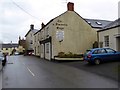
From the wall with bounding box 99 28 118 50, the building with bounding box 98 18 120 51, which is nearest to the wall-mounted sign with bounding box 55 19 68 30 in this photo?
the building with bounding box 98 18 120 51

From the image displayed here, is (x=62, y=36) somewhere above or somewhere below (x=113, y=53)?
above

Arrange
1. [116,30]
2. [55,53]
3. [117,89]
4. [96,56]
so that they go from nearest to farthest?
[117,89]
[96,56]
[116,30]
[55,53]

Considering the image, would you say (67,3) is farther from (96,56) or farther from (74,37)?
(96,56)

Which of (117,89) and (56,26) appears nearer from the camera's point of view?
(117,89)

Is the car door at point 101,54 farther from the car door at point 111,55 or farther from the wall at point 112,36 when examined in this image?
the wall at point 112,36

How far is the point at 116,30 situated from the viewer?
2208cm

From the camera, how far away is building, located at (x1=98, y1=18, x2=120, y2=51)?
73.0ft

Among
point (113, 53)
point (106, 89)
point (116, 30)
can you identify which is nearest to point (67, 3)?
point (116, 30)

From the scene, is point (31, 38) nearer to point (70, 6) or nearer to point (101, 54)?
point (70, 6)

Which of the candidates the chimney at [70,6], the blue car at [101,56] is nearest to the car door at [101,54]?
the blue car at [101,56]

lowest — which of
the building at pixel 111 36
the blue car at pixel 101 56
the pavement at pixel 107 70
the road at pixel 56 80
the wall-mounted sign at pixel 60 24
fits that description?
the road at pixel 56 80

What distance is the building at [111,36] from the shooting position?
22252 millimetres

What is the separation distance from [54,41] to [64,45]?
1545 millimetres

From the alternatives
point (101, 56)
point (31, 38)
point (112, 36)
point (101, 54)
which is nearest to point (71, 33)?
point (112, 36)
